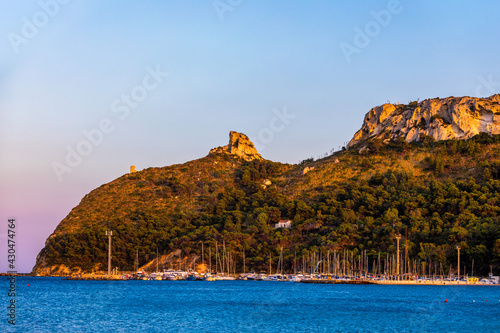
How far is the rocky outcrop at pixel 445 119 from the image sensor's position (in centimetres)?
16950

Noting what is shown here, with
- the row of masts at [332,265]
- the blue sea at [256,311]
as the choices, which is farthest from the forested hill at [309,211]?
the blue sea at [256,311]

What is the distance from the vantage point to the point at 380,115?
18838 cm

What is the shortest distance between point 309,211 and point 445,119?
53.2m

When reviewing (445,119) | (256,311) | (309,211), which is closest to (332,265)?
(309,211)

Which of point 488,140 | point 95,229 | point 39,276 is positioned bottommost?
point 39,276

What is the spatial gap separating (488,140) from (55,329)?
448 ft

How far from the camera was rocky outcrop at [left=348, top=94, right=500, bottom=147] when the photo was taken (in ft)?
556

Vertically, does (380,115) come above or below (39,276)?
above

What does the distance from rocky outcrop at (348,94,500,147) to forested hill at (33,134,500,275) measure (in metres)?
4.72

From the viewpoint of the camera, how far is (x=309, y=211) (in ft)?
479

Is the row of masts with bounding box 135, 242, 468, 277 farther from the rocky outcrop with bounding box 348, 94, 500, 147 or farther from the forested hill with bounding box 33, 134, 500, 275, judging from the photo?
the rocky outcrop with bounding box 348, 94, 500, 147

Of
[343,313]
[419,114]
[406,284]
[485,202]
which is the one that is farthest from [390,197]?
[343,313]

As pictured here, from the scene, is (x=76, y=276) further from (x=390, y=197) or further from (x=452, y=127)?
(x=452, y=127)

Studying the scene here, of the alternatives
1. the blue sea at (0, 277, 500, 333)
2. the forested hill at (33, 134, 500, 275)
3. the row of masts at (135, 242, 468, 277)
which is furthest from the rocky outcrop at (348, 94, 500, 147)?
the blue sea at (0, 277, 500, 333)
